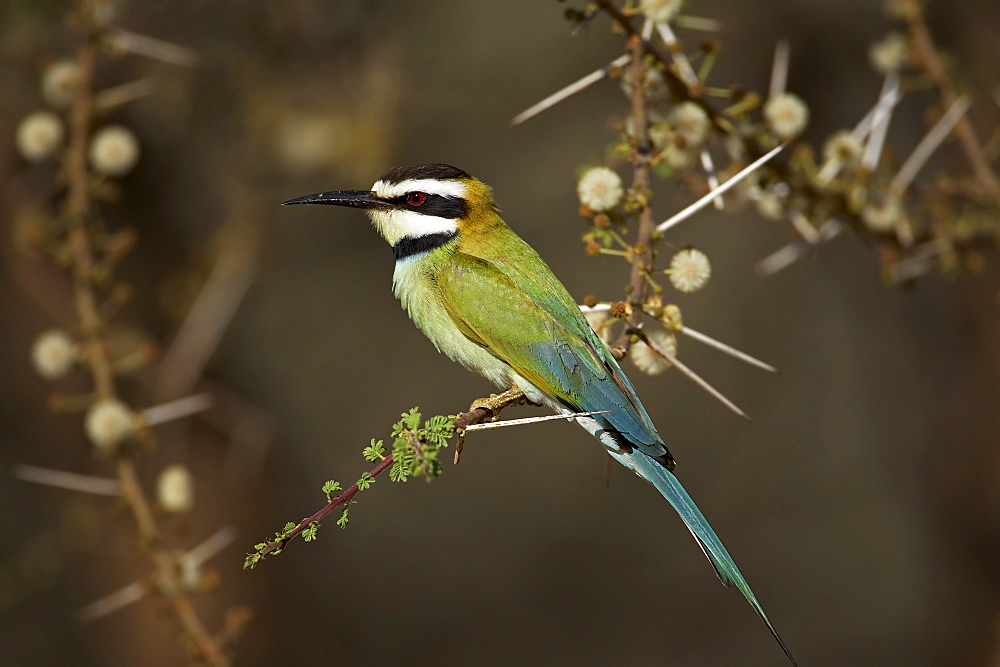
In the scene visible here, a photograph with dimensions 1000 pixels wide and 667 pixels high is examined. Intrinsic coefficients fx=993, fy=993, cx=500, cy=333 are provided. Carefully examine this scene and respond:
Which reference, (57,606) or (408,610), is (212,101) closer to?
(57,606)

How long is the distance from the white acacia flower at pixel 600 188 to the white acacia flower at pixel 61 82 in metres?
1.28

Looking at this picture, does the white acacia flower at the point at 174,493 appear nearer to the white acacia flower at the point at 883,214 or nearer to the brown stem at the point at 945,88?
the white acacia flower at the point at 883,214

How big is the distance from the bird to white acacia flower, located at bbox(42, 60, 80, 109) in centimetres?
59

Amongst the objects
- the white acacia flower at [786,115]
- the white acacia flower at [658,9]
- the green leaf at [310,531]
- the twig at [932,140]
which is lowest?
the twig at [932,140]

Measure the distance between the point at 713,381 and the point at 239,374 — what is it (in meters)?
4.35

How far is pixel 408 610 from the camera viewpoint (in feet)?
24.5

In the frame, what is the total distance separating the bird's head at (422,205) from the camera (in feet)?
8.99

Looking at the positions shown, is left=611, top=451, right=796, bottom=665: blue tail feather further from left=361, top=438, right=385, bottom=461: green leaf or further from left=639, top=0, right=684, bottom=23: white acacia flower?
left=639, top=0, right=684, bottom=23: white acacia flower

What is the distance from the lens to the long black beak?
2.60 metres

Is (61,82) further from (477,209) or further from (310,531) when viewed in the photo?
(310,531)

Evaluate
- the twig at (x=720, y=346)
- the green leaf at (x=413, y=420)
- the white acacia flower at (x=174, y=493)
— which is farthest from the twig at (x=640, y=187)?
the white acacia flower at (x=174, y=493)

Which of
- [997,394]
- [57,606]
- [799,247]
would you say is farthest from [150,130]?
[57,606]

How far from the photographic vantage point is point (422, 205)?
9.11ft

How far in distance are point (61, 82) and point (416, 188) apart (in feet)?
3.03
